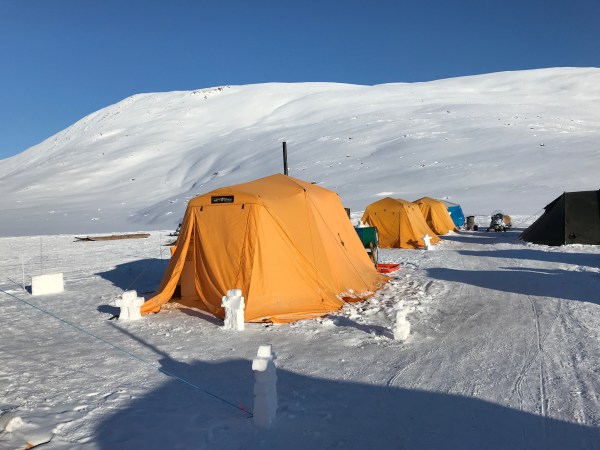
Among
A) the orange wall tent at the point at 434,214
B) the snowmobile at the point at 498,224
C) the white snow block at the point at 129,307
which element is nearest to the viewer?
the white snow block at the point at 129,307

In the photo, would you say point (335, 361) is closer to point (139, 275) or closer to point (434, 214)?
point (139, 275)

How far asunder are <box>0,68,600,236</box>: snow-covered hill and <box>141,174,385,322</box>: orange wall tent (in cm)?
3392

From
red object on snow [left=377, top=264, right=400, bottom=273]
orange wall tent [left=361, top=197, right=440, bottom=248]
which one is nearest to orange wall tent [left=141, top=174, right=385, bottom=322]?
red object on snow [left=377, top=264, right=400, bottom=273]

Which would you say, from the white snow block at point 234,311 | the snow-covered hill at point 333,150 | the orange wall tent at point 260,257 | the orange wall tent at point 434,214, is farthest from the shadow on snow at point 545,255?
the snow-covered hill at point 333,150

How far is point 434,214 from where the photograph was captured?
1099 inches

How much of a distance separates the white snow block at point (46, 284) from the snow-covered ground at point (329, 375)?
3.20 ft

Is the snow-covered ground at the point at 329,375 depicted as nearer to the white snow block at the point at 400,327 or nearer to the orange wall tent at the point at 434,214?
the white snow block at the point at 400,327

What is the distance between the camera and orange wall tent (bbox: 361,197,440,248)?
21500mm

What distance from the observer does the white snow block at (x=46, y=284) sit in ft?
38.0

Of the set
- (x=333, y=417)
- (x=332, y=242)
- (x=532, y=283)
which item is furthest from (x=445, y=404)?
(x=532, y=283)

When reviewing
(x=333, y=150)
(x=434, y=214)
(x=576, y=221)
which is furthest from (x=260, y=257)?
(x=333, y=150)

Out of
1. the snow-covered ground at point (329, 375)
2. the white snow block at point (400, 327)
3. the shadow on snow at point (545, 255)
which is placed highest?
the shadow on snow at point (545, 255)

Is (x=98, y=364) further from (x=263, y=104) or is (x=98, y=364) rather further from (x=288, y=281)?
(x=263, y=104)

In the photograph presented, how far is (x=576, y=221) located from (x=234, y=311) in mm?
15823
